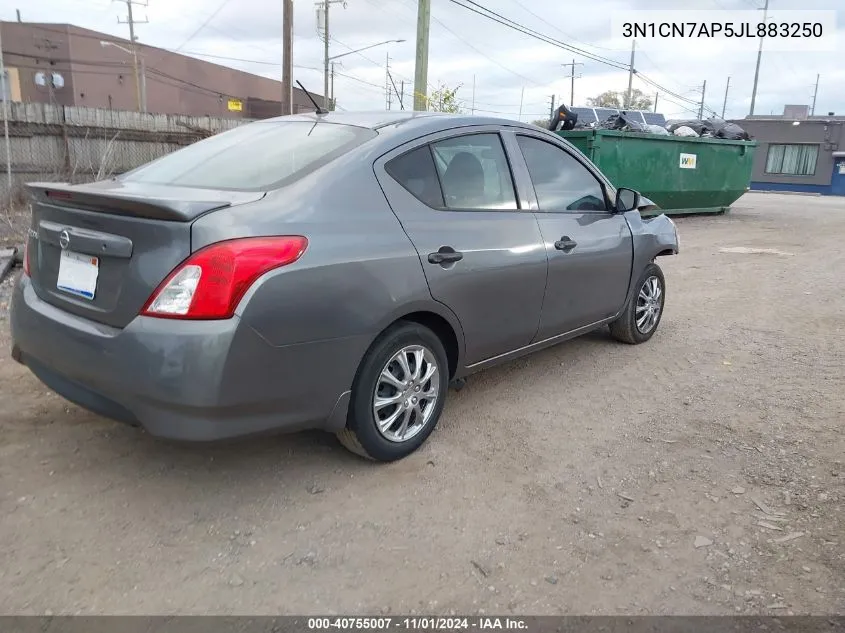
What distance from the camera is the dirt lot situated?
238 centimetres

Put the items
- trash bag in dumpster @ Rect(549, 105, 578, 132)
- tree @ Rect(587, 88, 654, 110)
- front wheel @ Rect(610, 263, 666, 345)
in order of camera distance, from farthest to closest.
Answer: tree @ Rect(587, 88, 654, 110), trash bag in dumpster @ Rect(549, 105, 578, 132), front wheel @ Rect(610, 263, 666, 345)

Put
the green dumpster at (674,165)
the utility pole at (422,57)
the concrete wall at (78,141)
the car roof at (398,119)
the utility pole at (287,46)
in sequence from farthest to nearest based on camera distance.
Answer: the utility pole at (287,46)
the utility pole at (422,57)
the green dumpster at (674,165)
the concrete wall at (78,141)
the car roof at (398,119)

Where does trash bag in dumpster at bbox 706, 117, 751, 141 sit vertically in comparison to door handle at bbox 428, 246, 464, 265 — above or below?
above

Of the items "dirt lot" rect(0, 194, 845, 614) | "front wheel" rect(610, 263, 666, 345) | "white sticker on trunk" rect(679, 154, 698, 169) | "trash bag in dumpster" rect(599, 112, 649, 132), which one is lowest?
"dirt lot" rect(0, 194, 845, 614)

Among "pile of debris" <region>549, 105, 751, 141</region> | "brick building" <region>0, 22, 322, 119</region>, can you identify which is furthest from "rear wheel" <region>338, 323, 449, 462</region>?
"brick building" <region>0, 22, 322, 119</region>

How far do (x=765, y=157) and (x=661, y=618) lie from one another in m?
45.4

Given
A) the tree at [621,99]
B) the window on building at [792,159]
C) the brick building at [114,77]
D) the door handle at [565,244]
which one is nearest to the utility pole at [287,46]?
the door handle at [565,244]

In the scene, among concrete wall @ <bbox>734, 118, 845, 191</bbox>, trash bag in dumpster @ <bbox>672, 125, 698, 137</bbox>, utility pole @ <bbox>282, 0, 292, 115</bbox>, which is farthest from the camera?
concrete wall @ <bbox>734, 118, 845, 191</bbox>

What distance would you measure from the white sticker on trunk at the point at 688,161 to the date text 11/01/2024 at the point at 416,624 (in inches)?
560

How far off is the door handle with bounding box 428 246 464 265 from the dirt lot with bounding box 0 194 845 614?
3.22ft

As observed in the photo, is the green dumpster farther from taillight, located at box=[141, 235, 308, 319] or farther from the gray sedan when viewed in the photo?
taillight, located at box=[141, 235, 308, 319]

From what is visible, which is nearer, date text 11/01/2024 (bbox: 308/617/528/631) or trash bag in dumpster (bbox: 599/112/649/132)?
date text 11/01/2024 (bbox: 308/617/528/631)

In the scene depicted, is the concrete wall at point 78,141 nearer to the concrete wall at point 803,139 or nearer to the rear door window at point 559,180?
the rear door window at point 559,180

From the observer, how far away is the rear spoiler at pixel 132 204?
8.16 feet
